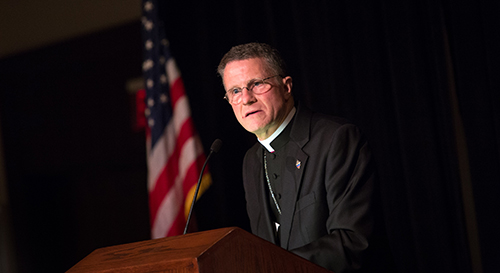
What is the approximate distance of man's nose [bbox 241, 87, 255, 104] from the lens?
179 cm

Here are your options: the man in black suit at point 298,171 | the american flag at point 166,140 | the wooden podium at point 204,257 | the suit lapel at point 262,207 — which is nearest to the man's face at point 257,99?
the man in black suit at point 298,171

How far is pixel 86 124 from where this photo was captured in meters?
4.80

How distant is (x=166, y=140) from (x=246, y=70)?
60.9 inches

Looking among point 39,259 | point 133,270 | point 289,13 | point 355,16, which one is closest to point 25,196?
point 39,259

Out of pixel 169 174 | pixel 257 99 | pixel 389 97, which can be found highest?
pixel 257 99

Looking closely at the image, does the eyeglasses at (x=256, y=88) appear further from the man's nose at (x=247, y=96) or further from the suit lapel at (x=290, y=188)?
the suit lapel at (x=290, y=188)

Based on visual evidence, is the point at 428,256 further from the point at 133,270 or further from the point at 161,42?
the point at 161,42

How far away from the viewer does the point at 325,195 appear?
5.27ft

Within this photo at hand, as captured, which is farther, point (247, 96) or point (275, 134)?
point (275, 134)

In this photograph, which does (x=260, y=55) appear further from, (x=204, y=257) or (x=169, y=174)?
(x=169, y=174)

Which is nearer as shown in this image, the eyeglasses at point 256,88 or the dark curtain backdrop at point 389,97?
the eyeglasses at point 256,88

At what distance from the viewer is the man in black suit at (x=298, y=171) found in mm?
1387

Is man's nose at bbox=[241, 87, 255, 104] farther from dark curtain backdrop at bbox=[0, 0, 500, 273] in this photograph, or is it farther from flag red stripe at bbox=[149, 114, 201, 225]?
flag red stripe at bbox=[149, 114, 201, 225]

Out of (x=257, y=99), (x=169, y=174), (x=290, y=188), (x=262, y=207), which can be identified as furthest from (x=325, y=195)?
(x=169, y=174)
